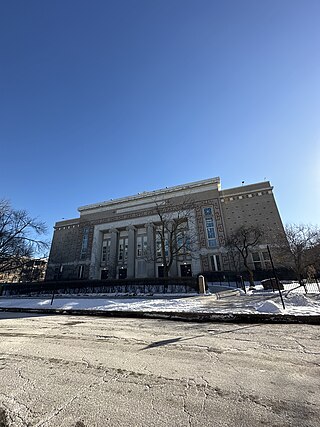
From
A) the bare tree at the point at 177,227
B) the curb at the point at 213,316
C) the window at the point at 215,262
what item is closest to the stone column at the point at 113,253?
the bare tree at the point at 177,227

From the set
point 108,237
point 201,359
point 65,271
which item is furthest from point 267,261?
point 65,271

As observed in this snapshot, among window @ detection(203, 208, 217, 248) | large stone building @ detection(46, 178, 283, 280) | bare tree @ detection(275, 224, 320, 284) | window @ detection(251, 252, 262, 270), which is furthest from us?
window @ detection(203, 208, 217, 248)

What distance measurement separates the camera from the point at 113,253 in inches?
1737

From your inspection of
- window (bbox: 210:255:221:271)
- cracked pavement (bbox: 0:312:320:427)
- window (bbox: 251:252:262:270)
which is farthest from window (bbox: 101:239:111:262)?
cracked pavement (bbox: 0:312:320:427)

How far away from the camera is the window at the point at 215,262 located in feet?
121

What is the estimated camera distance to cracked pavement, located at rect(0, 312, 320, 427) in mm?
1896

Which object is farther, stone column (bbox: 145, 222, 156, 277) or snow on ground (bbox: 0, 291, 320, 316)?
stone column (bbox: 145, 222, 156, 277)

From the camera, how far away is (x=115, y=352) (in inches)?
152

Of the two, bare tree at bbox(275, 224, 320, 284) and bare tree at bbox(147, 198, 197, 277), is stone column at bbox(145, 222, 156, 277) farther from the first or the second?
bare tree at bbox(275, 224, 320, 284)

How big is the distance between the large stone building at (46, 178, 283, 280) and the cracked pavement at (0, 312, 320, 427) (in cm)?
3051

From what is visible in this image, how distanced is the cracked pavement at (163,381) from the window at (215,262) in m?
33.5

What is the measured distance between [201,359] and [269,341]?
1855mm

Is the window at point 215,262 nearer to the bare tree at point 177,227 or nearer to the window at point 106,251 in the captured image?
the bare tree at point 177,227

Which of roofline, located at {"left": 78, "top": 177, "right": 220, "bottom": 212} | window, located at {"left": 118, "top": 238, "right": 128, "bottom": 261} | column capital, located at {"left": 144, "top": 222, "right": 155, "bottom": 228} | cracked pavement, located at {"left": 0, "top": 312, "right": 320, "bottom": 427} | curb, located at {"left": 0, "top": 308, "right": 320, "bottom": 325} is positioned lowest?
cracked pavement, located at {"left": 0, "top": 312, "right": 320, "bottom": 427}
